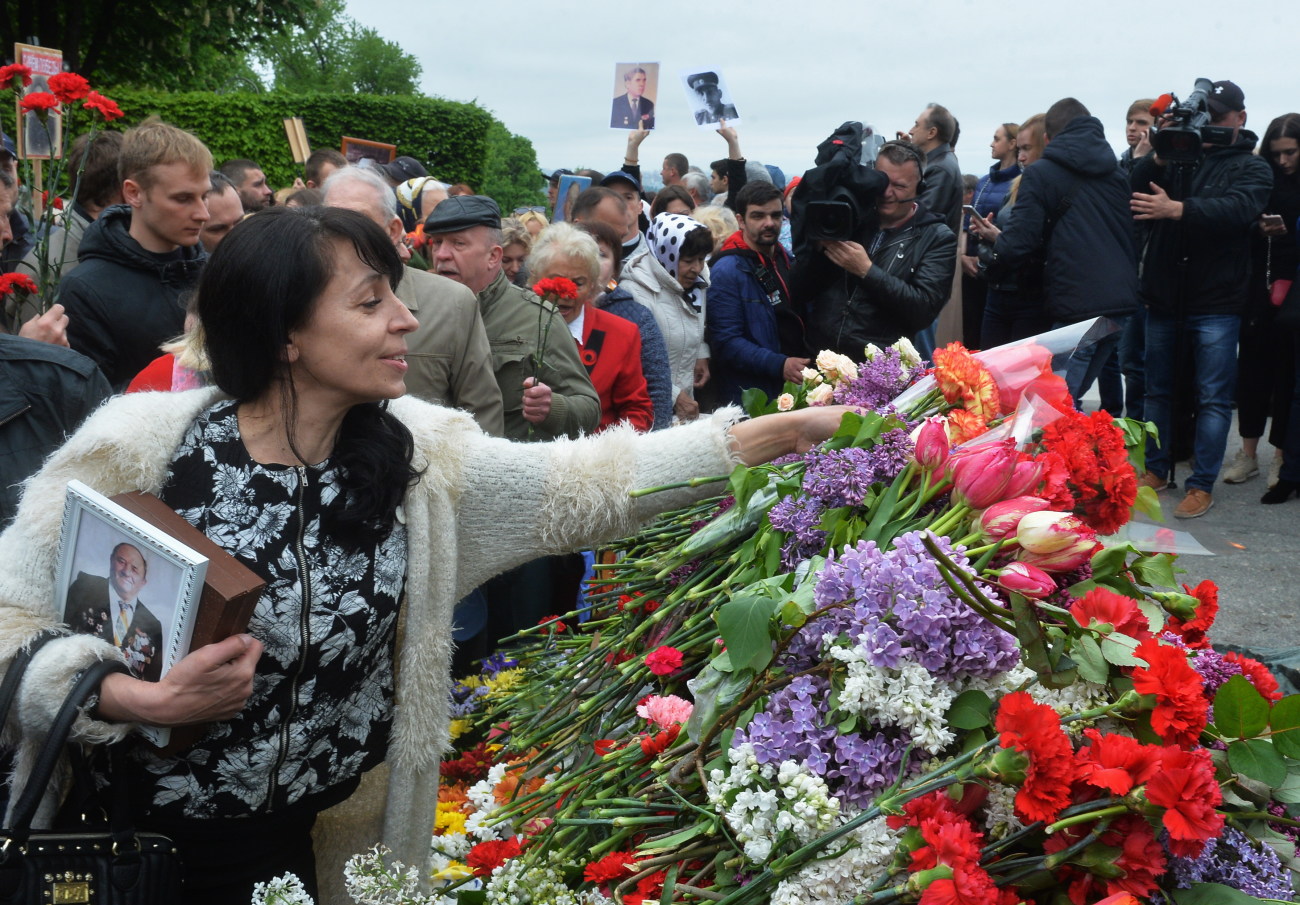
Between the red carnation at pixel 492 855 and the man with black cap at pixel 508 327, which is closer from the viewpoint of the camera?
the red carnation at pixel 492 855

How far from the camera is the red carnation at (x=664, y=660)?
153cm

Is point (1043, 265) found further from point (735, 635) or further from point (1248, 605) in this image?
point (735, 635)

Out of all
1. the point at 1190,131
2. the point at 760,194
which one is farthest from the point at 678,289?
the point at 1190,131

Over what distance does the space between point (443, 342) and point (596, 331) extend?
1.03 metres

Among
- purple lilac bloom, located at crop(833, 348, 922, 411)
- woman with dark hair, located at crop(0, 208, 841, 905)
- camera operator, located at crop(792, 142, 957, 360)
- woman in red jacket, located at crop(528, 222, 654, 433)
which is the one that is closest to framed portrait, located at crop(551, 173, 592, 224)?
camera operator, located at crop(792, 142, 957, 360)

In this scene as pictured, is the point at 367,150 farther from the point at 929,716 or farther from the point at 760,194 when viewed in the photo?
the point at 929,716

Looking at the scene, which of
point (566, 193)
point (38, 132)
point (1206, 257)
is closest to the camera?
point (38, 132)

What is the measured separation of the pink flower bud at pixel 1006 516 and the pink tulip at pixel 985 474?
35mm

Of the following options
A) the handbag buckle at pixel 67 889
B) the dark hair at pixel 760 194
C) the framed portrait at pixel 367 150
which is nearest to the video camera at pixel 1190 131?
the dark hair at pixel 760 194

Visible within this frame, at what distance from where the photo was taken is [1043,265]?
6.08m

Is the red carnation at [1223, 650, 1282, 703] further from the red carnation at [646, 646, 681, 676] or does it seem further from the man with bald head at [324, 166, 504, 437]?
the man with bald head at [324, 166, 504, 437]

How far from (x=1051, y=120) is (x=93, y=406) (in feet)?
18.0

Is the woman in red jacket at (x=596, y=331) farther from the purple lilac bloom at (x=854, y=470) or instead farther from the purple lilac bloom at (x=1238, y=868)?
the purple lilac bloom at (x=1238, y=868)

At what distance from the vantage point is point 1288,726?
1166 millimetres
